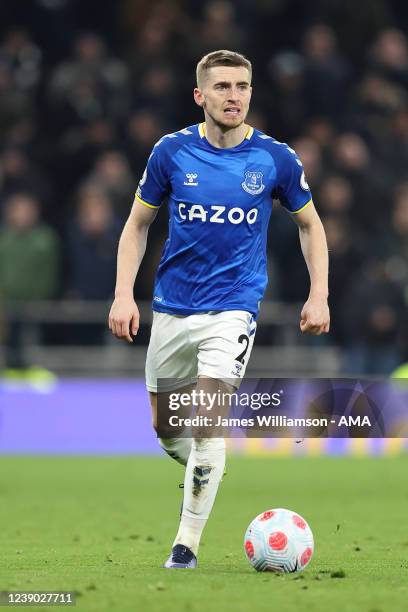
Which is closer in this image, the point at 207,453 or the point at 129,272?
the point at 207,453

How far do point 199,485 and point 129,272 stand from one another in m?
1.07

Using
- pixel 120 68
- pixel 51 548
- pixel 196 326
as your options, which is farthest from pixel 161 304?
pixel 120 68

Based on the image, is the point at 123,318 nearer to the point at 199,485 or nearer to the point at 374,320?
the point at 199,485

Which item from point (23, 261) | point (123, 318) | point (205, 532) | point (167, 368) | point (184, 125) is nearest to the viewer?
point (123, 318)

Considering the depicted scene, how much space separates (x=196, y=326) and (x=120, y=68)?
10.7 metres

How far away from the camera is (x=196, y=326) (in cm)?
708

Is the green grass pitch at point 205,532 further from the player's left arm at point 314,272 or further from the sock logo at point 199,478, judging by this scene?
the player's left arm at point 314,272

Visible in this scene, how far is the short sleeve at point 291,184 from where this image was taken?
7168 millimetres

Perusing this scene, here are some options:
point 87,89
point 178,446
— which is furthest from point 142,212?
point 87,89

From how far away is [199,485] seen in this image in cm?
687

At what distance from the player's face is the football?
6.29 ft

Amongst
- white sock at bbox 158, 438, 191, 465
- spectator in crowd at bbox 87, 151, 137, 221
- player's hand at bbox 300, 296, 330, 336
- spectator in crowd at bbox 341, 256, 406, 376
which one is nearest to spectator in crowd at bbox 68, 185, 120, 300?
spectator in crowd at bbox 87, 151, 137, 221

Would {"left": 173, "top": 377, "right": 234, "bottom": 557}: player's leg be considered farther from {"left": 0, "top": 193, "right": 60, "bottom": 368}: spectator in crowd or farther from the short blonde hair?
{"left": 0, "top": 193, "right": 60, "bottom": 368}: spectator in crowd

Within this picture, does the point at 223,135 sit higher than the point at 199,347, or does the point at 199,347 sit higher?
the point at 223,135
